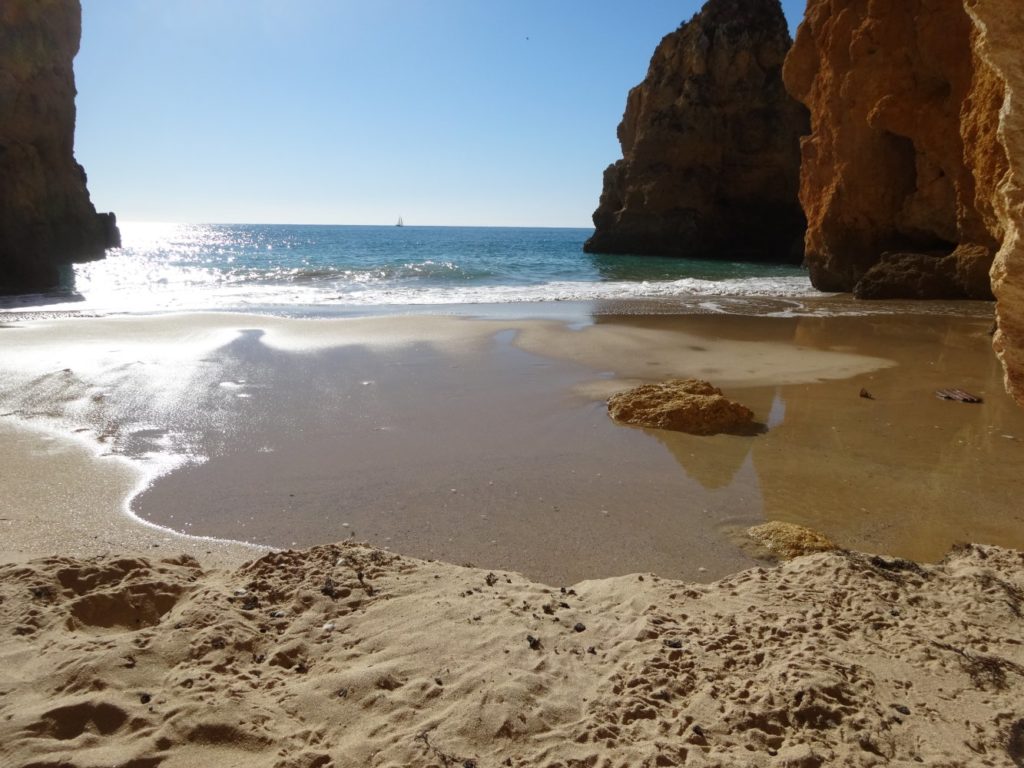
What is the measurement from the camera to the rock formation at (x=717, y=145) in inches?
1291

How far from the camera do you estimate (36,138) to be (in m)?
22.7

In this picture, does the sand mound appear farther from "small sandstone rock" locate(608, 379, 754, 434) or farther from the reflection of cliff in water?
"small sandstone rock" locate(608, 379, 754, 434)

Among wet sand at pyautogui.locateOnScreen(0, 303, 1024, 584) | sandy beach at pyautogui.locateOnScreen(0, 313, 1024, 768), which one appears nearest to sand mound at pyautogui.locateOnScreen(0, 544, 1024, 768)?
sandy beach at pyautogui.locateOnScreen(0, 313, 1024, 768)

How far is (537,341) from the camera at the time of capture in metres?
10.5

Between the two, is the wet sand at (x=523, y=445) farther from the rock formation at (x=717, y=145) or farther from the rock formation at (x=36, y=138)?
the rock formation at (x=717, y=145)

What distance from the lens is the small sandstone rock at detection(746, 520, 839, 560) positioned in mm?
3762

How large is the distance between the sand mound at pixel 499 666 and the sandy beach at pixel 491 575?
0.01m

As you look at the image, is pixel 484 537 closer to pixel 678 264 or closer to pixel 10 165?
pixel 10 165

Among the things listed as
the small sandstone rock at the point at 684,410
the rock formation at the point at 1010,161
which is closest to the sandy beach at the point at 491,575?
the small sandstone rock at the point at 684,410

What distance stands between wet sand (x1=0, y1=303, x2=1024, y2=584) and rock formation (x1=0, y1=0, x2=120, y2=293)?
43.9ft

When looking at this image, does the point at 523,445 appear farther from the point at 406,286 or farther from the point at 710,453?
the point at 406,286

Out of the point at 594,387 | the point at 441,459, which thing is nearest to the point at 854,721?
the point at 441,459

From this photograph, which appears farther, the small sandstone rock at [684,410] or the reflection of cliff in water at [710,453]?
the small sandstone rock at [684,410]

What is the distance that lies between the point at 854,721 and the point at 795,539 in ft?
5.82
